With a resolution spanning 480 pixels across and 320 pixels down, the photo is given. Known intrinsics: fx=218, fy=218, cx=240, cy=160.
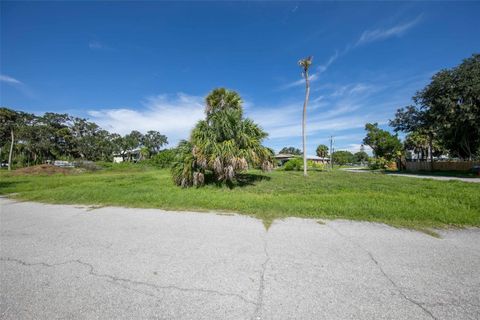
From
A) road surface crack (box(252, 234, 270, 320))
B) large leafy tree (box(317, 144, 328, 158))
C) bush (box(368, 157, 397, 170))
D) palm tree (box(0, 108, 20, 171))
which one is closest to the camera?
road surface crack (box(252, 234, 270, 320))

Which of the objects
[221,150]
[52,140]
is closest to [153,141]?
[52,140]

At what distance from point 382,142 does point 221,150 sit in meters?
46.0

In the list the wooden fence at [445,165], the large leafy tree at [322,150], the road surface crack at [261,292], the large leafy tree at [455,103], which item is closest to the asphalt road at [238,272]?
the road surface crack at [261,292]

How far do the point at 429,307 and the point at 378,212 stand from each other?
4.12 meters

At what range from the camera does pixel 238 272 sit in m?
3.04

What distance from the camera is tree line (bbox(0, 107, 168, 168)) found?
42094 millimetres

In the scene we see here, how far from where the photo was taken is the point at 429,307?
7.48 feet

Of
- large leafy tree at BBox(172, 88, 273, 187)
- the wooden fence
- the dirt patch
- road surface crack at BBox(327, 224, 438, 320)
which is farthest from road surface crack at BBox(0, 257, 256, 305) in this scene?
the wooden fence

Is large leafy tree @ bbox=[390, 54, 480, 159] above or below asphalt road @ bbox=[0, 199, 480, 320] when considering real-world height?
above

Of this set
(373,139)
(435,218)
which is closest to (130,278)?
(435,218)

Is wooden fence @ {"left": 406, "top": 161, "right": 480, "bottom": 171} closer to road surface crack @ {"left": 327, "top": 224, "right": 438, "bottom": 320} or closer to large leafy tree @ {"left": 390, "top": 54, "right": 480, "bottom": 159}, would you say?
large leafy tree @ {"left": 390, "top": 54, "right": 480, "bottom": 159}

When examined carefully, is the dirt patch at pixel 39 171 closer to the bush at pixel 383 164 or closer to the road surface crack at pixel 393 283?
the road surface crack at pixel 393 283

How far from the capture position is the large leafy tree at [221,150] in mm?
11062

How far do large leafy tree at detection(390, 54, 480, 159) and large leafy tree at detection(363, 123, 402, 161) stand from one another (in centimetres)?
1736
